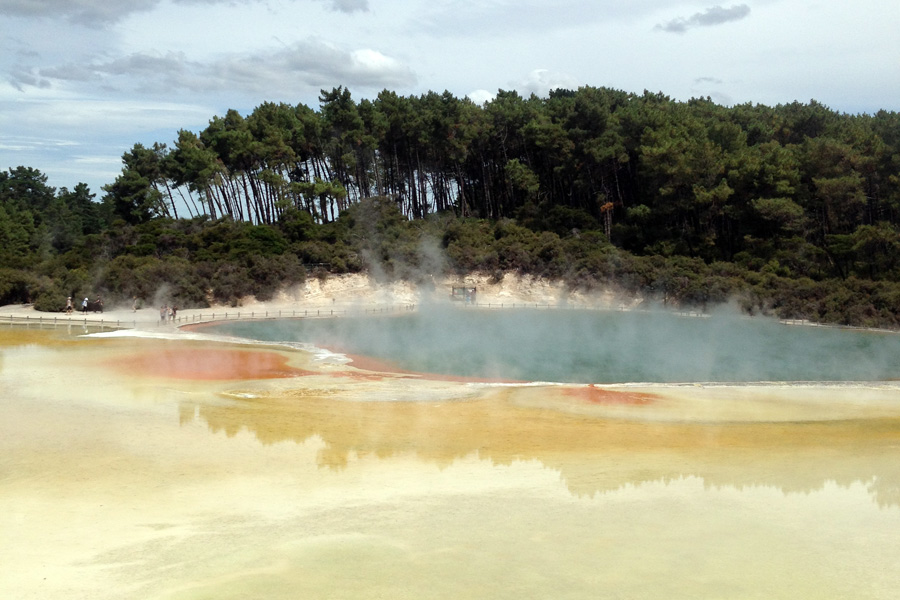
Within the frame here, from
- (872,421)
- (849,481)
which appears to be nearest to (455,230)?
(872,421)

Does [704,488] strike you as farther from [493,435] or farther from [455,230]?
[455,230]

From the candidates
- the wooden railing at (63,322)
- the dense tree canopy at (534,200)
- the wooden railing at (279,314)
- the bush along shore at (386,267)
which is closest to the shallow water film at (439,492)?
the wooden railing at (63,322)

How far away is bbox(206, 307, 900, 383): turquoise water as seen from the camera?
2533 cm

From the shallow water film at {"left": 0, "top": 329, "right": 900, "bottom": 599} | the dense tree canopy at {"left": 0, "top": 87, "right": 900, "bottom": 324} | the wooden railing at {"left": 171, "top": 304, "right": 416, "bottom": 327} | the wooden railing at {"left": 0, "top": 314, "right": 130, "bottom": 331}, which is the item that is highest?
the dense tree canopy at {"left": 0, "top": 87, "right": 900, "bottom": 324}

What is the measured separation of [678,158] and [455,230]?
582 inches

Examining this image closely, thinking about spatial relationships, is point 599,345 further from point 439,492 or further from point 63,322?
point 63,322

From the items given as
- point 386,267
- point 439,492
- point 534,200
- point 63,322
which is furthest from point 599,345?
point 534,200

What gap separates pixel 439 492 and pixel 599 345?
20350 mm

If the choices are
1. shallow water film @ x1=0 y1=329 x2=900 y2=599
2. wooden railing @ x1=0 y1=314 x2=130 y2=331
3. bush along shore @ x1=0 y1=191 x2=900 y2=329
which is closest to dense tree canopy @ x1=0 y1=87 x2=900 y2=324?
bush along shore @ x1=0 y1=191 x2=900 y2=329

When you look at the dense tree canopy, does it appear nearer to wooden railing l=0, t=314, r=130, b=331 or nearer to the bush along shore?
the bush along shore

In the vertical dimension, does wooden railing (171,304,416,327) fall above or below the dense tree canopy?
below

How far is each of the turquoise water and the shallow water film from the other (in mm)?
4069

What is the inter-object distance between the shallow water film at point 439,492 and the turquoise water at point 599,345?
4069mm

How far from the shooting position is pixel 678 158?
1869 inches
